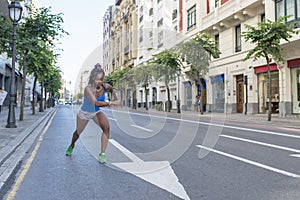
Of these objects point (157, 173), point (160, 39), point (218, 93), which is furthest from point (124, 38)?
point (157, 173)

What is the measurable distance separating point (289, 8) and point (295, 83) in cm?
460

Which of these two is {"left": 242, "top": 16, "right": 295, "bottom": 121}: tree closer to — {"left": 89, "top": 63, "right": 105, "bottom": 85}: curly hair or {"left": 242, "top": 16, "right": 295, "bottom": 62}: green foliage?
{"left": 242, "top": 16, "right": 295, "bottom": 62}: green foliage

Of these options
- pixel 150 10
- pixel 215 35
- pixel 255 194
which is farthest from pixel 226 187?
pixel 150 10

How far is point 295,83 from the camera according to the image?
2005 cm

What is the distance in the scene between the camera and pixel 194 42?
2398cm

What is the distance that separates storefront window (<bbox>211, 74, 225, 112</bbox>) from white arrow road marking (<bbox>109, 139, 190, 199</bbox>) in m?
22.4

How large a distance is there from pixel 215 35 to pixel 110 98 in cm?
2461

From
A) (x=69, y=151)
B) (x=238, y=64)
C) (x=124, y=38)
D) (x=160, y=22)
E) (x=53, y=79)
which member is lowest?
(x=69, y=151)

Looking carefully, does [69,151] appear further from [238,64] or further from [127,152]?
[238,64]

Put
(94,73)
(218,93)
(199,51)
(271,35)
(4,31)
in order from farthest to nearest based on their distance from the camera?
(218,93)
(199,51)
(271,35)
(4,31)
(94,73)

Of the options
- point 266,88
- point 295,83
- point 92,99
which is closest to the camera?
point 92,99

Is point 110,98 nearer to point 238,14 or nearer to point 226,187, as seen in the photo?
point 226,187

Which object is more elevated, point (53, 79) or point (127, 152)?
point (53, 79)

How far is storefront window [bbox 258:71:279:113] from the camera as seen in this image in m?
21.8
